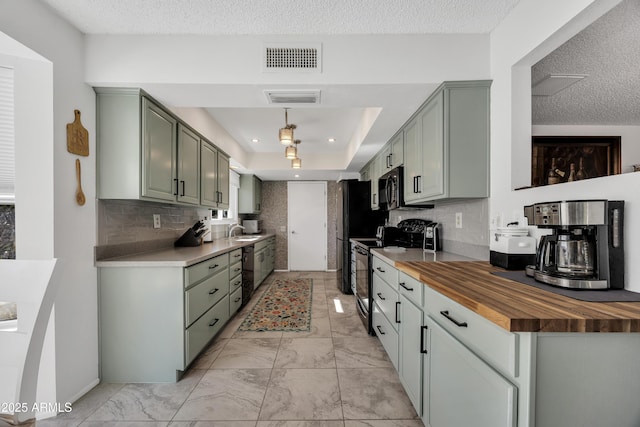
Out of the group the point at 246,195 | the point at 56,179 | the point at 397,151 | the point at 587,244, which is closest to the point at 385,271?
the point at 587,244

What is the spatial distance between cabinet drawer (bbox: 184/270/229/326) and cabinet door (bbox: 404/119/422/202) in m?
1.99

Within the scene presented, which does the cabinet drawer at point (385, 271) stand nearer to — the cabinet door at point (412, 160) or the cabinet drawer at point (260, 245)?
the cabinet door at point (412, 160)

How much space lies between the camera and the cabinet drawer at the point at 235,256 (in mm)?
3026

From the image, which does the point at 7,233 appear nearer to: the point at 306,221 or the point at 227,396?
the point at 227,396

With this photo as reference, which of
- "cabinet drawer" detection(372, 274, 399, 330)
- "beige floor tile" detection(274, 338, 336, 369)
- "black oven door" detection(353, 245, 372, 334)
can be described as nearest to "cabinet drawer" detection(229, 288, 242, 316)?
"beige floor tile" detection(274, 338, 336, 369)

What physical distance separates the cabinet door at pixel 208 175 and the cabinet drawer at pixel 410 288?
91.6 inches

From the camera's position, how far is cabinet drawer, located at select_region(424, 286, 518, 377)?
829 millimetres

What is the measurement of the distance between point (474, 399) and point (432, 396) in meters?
0.41

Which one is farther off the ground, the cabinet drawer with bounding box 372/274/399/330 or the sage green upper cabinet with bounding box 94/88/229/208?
the sage green upper cabinet with bounding box 94/88/229/208

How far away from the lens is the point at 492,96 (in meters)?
1.89

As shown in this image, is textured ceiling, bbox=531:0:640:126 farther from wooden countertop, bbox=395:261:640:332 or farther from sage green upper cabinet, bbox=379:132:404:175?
wooden countertop, bbox=395:261:640:332

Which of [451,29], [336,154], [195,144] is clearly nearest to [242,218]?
[336,154]

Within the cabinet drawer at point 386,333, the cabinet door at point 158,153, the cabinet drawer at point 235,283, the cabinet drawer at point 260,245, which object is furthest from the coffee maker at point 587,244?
→ the cabinet drawer at point 260,245

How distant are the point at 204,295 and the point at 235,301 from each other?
3.06 ft
